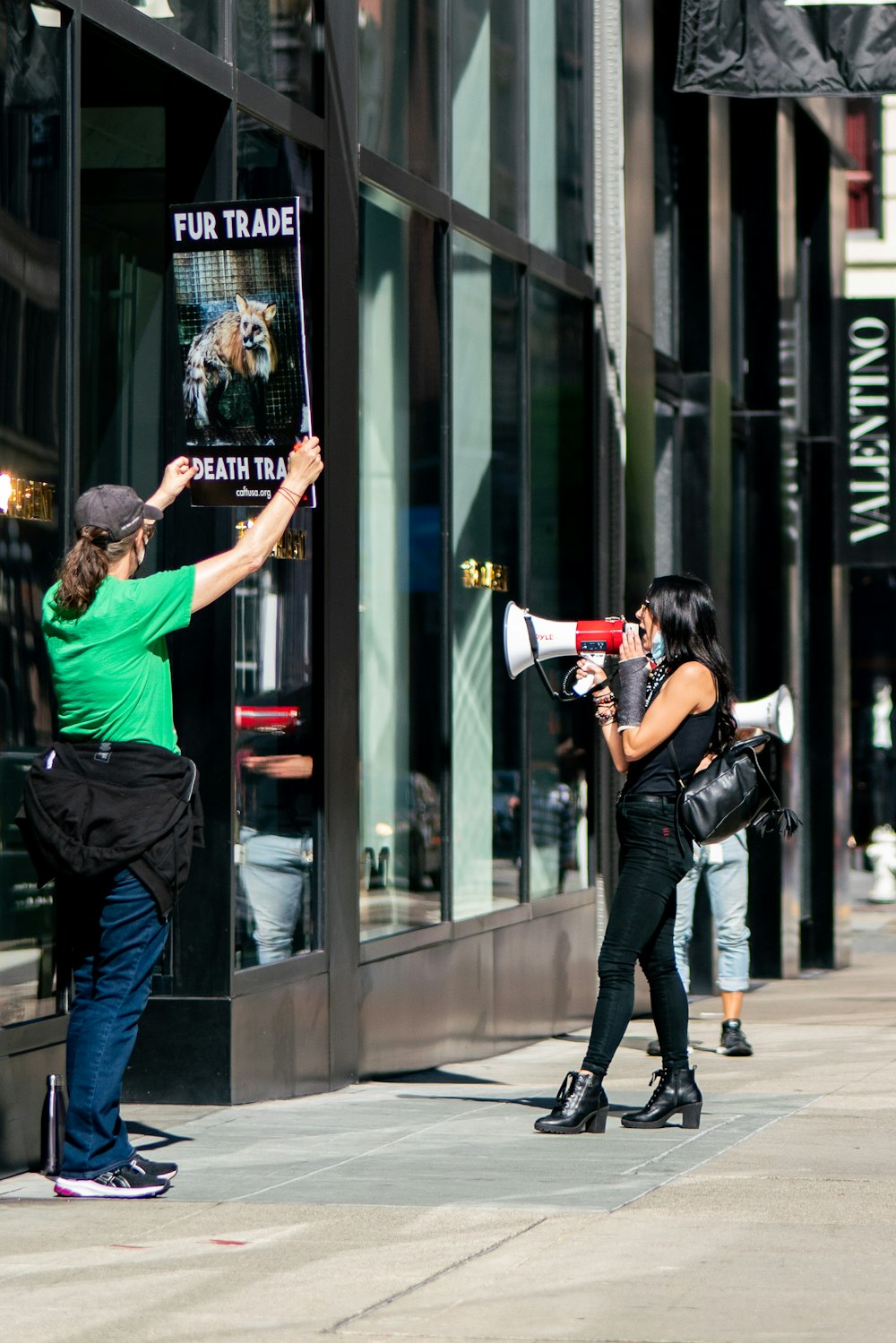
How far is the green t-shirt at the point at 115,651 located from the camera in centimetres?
631

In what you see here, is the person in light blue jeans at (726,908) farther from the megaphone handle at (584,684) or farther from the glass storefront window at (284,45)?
the glass storefront window at (284,45)

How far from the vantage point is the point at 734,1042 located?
10.8m

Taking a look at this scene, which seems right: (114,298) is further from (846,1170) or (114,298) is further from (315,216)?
(846,1170)

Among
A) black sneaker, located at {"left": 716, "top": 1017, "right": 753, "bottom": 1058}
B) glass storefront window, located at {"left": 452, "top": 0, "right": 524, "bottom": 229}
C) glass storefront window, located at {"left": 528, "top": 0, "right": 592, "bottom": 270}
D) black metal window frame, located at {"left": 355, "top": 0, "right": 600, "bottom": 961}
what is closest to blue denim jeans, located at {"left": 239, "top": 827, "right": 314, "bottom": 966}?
black metal window frame, located at {"left": 355, "top": 0, "right": 600, "bottom": 961}

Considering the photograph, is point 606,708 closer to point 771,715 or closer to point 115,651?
point 115,651

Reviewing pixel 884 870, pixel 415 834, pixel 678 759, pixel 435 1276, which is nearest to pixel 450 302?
pixel 415 834

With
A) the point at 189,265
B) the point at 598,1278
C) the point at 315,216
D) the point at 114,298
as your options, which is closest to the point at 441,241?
the point at 315,216

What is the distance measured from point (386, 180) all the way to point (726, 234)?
5876 millimetres

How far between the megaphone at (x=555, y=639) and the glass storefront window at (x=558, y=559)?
11.0ft

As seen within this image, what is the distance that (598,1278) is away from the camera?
5387 millimetres

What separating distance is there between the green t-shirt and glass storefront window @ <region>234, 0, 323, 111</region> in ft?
10.1

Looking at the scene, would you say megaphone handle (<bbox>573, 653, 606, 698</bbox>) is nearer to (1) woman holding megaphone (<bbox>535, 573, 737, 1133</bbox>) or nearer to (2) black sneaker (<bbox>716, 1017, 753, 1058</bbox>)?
(1) woman holding megaphone (<bbox>535, 573, 737, 1133</bbox>)

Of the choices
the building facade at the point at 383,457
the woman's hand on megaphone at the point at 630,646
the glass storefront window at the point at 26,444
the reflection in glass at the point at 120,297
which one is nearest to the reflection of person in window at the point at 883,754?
the building facade at the point at 383,457

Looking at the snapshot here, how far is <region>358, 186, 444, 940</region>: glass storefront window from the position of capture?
387 inches
